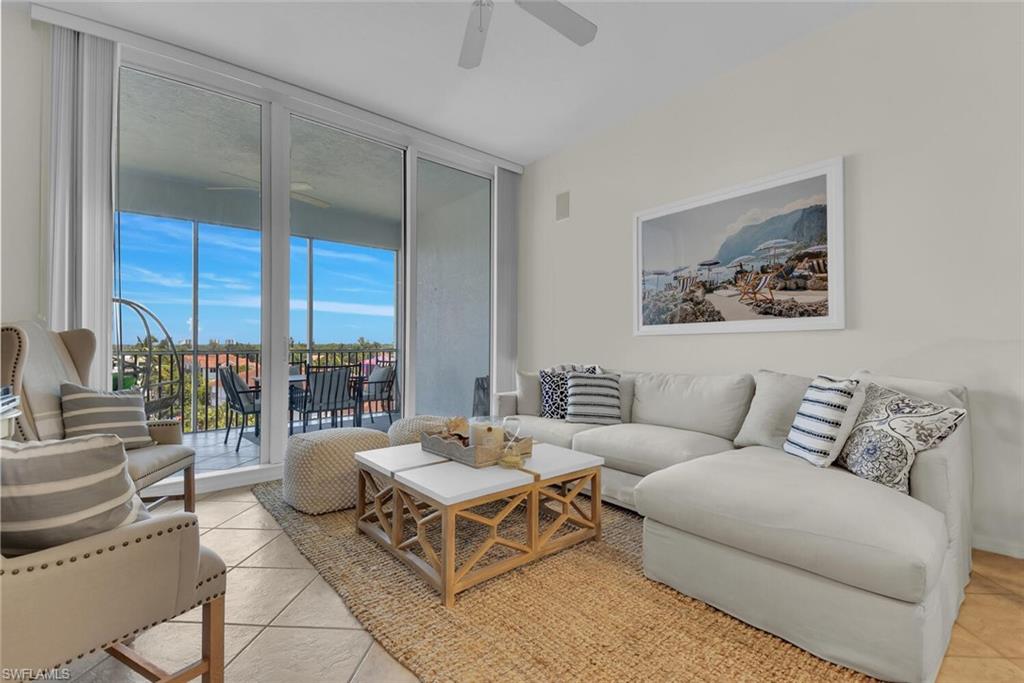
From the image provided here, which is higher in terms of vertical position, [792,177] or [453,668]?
[792,177]

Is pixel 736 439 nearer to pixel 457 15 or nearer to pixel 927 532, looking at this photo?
pixel 927 532

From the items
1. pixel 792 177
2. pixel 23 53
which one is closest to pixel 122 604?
pixel 23 53

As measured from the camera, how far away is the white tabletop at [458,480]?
5.61 ft

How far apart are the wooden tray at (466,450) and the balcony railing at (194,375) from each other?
5.94ft

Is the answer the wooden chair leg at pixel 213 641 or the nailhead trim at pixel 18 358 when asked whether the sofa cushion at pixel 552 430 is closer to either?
the wooden chair leg at pixel 213 641

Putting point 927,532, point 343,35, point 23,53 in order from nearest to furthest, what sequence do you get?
point 927,532 < point 23,53 < point 343,35

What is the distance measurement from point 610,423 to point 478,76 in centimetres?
263

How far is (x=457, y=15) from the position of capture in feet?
8.48

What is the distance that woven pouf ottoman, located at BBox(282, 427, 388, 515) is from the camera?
2.55m

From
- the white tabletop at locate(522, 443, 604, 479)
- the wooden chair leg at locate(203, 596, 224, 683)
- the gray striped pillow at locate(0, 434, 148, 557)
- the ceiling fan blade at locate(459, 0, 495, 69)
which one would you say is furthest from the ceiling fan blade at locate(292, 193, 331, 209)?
the wooden chair leg at locate(203, 596, 224, 683)

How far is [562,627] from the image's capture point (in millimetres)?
1552

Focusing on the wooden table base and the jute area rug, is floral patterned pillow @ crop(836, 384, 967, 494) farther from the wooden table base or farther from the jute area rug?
the wooden table base

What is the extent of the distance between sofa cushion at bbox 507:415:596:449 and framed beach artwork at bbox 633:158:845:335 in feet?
3.50

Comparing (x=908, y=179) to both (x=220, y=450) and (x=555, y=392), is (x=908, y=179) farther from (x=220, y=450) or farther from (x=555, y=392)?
(x=220, y=450)
